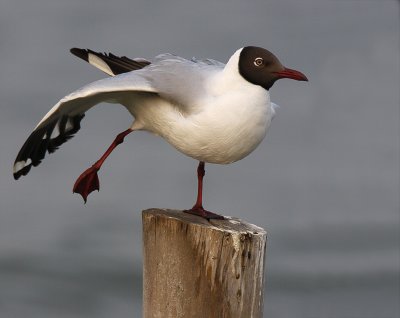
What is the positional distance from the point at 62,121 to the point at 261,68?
3.85 ft

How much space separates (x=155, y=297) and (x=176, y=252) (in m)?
0.26

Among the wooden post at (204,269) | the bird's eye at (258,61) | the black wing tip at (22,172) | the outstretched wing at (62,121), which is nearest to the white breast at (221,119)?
the bird's eye at (258,61)

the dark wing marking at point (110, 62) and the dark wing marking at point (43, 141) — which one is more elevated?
the dark wing marking at point (110, 62)

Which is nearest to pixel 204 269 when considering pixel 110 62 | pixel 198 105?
pixel 198 105

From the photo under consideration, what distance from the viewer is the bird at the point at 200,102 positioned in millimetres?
4973

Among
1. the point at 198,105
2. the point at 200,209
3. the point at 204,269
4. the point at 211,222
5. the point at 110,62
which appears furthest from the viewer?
the point at 110,62

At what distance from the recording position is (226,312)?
459 centimetres

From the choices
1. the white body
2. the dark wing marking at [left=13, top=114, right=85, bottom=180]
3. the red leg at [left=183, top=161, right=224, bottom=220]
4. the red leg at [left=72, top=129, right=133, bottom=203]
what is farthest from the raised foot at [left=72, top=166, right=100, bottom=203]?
the red leg at [left=183, top=161, right=224, bottom=220]

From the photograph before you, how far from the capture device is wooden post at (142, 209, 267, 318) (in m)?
4.59

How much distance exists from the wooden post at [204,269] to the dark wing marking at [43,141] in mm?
995

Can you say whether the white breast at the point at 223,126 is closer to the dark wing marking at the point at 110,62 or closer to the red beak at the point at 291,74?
the red beak at the point at 291,74

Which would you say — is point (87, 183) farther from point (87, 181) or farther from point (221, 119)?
point (221, 119)

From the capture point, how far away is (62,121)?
5504mm

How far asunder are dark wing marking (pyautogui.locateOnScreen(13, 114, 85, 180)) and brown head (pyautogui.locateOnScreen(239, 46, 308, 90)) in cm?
108
